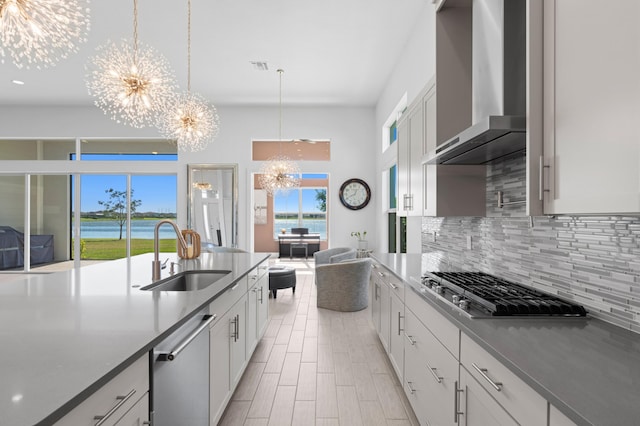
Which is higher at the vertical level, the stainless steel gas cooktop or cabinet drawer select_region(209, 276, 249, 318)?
the stainless steel gas cooktop

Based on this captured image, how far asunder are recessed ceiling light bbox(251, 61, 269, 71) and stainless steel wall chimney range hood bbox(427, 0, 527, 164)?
357 centimetres

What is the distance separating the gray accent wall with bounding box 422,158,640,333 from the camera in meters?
1.24

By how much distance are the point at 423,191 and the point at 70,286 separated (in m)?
2.41

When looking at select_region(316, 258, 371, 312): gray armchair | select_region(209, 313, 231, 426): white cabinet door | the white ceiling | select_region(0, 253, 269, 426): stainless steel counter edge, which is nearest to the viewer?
select_region(0, 253, 269, 426): stainless steel counter edge

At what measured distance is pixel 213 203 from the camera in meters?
6.95

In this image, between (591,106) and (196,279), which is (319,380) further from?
(591,106)

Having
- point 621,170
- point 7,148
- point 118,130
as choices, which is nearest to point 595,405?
point 621,170

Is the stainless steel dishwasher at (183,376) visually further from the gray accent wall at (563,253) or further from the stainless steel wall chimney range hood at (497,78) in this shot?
the gray accent wall at (563,253)

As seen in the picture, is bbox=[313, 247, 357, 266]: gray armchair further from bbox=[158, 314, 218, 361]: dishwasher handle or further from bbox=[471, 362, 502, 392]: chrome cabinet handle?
bbox=[471, 362, 502, 392]: chrome cabinet handle

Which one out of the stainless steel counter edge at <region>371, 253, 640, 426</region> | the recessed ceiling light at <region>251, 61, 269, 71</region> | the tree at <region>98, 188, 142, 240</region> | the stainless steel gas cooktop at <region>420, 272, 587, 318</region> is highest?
the recessed ceiling light at <region>251, 61, 269, 71</region>

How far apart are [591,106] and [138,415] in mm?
1679

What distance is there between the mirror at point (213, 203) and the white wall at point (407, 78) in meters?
2.89

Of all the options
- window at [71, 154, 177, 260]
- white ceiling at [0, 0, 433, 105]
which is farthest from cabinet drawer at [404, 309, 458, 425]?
window at [71, 154, 177, 260]

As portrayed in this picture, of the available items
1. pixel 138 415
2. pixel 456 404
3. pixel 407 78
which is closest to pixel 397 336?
pixel 456 404
